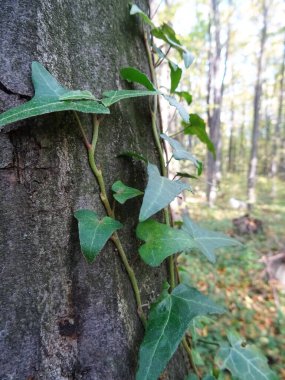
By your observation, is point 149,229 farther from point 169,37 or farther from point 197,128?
point 169,37

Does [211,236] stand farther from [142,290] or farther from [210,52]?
[210,52]

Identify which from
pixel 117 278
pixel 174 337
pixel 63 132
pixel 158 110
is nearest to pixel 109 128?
pixel 63 132

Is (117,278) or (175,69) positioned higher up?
(175,69)

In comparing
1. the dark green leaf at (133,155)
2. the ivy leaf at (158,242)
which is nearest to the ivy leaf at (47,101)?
the dark green leaf at (133,155)

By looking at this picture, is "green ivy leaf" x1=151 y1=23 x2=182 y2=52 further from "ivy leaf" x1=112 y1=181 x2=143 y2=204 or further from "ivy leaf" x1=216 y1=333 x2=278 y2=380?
"ivy leaf" x1=216 y1=333 x2=278 y2=380

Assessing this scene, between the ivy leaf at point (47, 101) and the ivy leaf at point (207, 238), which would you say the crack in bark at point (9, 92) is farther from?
the ivy leaf at point (207, 238)

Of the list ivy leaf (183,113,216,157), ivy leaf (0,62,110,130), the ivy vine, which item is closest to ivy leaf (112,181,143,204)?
the ivy vine
